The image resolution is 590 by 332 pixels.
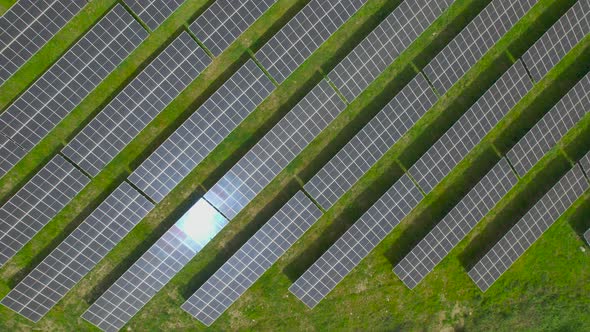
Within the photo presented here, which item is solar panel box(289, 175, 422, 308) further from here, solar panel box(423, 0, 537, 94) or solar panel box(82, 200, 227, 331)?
solar panel box(423, 0, 537, 94)

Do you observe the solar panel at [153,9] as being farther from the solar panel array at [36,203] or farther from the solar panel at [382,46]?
the solar panel at [382,46]

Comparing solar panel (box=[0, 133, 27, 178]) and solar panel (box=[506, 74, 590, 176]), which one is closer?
solar panel (box=[0, 133, 27, 178])

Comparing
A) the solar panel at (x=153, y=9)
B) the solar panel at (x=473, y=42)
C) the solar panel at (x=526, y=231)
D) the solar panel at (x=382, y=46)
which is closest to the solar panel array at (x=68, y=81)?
the solar panel at (x=153, y=9)

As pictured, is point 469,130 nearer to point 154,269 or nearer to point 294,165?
point 294,165

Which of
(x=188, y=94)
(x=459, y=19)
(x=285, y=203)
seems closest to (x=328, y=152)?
(x=285, y=203)

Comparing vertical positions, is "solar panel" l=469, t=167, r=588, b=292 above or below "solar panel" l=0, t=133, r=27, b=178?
above

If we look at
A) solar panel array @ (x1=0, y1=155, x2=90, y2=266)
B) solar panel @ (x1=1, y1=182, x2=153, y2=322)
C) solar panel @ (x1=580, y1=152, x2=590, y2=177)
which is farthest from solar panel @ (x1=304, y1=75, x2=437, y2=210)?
solar panel array @ (x1=0, y1=155, x2=90, y2=266)

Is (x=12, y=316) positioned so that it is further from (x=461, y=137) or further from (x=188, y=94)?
(x=461, y=137)
